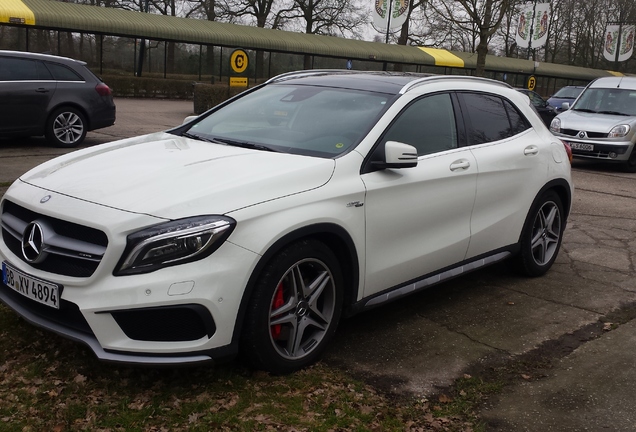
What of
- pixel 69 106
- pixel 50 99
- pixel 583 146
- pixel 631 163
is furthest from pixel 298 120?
pixel 631 163

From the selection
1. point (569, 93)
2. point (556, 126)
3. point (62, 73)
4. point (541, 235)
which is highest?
point (569, 93)

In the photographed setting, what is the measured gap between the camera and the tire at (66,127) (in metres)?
12.2

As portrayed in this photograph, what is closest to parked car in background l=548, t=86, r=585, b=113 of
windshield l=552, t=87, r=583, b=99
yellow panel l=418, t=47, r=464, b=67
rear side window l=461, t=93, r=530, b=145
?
windshield l=552, t=87, r=583, b=99

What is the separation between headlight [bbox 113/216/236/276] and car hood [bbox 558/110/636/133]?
1206cm

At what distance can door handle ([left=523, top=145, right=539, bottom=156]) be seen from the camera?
5586 millimetres

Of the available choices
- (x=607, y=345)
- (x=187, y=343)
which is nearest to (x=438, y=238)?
(x=607, y=345)

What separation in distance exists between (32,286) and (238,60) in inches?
490

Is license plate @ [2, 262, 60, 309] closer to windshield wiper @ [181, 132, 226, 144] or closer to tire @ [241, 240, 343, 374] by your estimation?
tire @ [241, 240, 343, 374]

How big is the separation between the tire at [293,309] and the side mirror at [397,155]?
0.66 metres

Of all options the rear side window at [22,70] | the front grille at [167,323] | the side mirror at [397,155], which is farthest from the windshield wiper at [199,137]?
the rear side window at [22,70]

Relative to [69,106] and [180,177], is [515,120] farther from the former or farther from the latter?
[69,106]

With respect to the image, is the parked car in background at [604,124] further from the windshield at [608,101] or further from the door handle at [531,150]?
the door handle at [531,150]

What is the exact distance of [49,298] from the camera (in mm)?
3453

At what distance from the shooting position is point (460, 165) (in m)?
4.87
